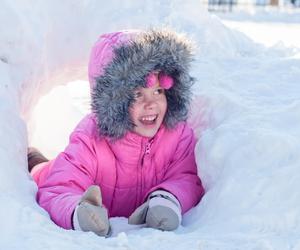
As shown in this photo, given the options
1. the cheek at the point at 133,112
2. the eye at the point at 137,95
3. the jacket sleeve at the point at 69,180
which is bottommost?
the jacket sleeve at the point at 69,180

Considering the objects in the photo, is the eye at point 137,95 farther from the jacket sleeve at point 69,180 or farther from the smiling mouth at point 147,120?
the jacket sleeve at point 69,180

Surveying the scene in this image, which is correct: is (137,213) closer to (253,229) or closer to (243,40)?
(253,229)

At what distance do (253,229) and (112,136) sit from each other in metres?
0.81

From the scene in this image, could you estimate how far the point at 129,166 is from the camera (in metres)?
2.58

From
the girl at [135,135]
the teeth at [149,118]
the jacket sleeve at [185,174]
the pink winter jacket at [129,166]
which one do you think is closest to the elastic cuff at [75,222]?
the girl at [135,135]

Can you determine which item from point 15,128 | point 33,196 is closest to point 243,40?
point 15,128

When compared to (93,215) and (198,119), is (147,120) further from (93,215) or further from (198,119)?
(93,215)

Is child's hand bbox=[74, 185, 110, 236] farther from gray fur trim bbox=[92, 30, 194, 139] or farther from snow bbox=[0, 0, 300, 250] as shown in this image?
gray fur trim bbox=[92, 30, 194, 139]

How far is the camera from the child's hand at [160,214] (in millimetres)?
2129

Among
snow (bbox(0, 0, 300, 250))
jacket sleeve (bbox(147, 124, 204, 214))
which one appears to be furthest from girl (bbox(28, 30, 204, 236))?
snow (bbox(0, 0, 300, 250))

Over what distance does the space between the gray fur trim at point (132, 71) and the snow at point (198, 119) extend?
23 cm

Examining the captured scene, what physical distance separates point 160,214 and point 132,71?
1.79ft

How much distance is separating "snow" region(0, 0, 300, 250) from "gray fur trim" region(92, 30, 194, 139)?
23cm

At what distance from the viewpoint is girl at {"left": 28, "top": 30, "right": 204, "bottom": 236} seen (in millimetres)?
2418
